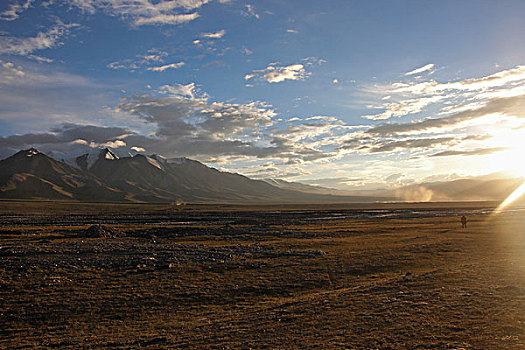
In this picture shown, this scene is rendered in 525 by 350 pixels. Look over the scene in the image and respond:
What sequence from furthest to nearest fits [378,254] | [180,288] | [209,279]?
[378,254] < [209,279] < [180,288]

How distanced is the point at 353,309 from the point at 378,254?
18.4 m

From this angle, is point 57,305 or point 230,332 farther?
point 57,305

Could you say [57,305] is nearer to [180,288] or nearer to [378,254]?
[180,288]

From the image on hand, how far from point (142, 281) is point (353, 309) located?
14.5 metres

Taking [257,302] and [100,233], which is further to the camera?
[100,233]

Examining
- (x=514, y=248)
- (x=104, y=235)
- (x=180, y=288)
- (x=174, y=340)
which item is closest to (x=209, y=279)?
(x=180, y=288)

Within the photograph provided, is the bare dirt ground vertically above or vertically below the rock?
above

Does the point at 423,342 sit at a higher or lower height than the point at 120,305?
higher

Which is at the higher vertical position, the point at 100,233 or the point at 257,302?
the point at 257,302

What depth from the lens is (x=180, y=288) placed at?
2175 centimetres

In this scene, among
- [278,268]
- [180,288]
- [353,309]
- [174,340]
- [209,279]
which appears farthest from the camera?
[278,268]

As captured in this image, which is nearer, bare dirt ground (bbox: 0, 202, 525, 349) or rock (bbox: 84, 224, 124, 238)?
bare dirt ground (bbox: 0, 202, 525, 349)

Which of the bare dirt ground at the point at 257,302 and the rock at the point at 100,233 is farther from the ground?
the bare dirt ground at the point at 257,302

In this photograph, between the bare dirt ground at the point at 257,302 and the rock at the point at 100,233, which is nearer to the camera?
the bare dirt ground at the point at 257,302
